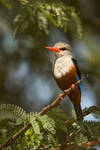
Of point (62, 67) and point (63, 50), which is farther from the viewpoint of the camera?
point (63, 50)

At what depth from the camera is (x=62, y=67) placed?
13.8 ft

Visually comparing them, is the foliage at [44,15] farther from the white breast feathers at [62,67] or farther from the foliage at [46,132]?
the foliage at [46,132]

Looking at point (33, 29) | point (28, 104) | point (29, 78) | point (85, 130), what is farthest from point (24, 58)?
point (85, 130)

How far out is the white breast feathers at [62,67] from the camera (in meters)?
4.17

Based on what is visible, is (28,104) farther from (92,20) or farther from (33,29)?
(92,20)

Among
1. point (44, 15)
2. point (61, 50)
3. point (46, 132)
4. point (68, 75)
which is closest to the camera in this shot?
point (46, 132)

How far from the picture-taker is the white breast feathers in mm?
4168

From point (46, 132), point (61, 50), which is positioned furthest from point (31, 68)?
point (46, 132)

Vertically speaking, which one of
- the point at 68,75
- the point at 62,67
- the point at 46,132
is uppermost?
the point at 62,67

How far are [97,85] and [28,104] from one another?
1.42 meters

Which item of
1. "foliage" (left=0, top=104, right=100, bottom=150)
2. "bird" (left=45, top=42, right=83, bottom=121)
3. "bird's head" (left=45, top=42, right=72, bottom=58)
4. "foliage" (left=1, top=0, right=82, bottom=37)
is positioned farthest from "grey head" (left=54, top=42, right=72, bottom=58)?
"foliage" (left=0, top=104, right=100, bottom=150)

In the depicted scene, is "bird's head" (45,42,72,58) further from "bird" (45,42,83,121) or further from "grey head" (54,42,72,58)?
"bird" (45,42,83,121)

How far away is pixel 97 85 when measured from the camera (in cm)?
571

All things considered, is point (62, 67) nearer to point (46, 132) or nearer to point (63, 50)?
point (63, 50)
